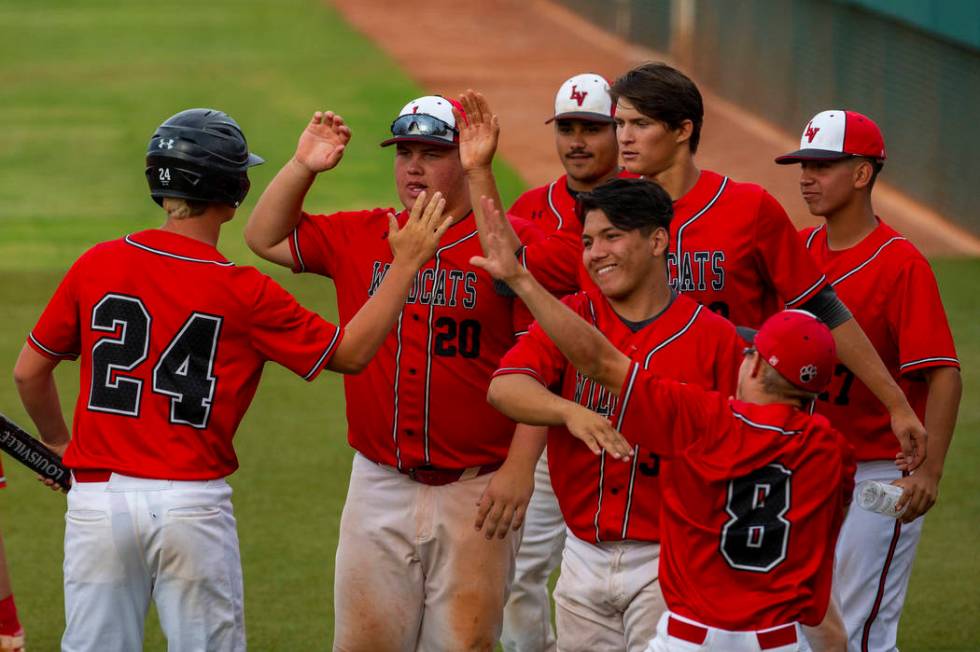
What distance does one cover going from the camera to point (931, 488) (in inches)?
230

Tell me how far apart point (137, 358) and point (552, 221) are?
231 centimetres

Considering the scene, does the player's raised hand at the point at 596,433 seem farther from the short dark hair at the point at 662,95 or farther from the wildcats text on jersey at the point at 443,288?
the short dark hair at the point at 662,95

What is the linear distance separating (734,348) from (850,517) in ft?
4.34

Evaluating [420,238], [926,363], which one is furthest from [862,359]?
[420,238]

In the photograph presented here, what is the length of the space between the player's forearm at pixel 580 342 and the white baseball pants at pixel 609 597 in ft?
2.64

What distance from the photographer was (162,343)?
193 inches

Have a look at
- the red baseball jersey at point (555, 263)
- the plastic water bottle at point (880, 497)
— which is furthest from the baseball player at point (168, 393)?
the plastic water bottle at point (880, 497)

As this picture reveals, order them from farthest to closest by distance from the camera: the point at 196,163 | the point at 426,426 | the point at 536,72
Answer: the point at 536,72
the point at 426,426
the point at 196,163

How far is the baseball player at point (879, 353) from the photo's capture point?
5.91 m

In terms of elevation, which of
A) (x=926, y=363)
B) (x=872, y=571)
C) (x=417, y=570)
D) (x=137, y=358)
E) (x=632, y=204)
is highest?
(x=632, y=204)

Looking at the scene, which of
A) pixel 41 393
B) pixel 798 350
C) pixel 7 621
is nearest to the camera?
pixel 798 350

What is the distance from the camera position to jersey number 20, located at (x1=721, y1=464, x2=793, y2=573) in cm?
452

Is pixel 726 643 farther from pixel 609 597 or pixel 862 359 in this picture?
pixel 862 359

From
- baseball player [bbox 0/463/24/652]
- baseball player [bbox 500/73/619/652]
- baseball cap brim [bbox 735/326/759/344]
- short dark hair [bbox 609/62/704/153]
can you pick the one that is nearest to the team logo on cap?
baseball cap brim [bbox 735/326/759/344]
